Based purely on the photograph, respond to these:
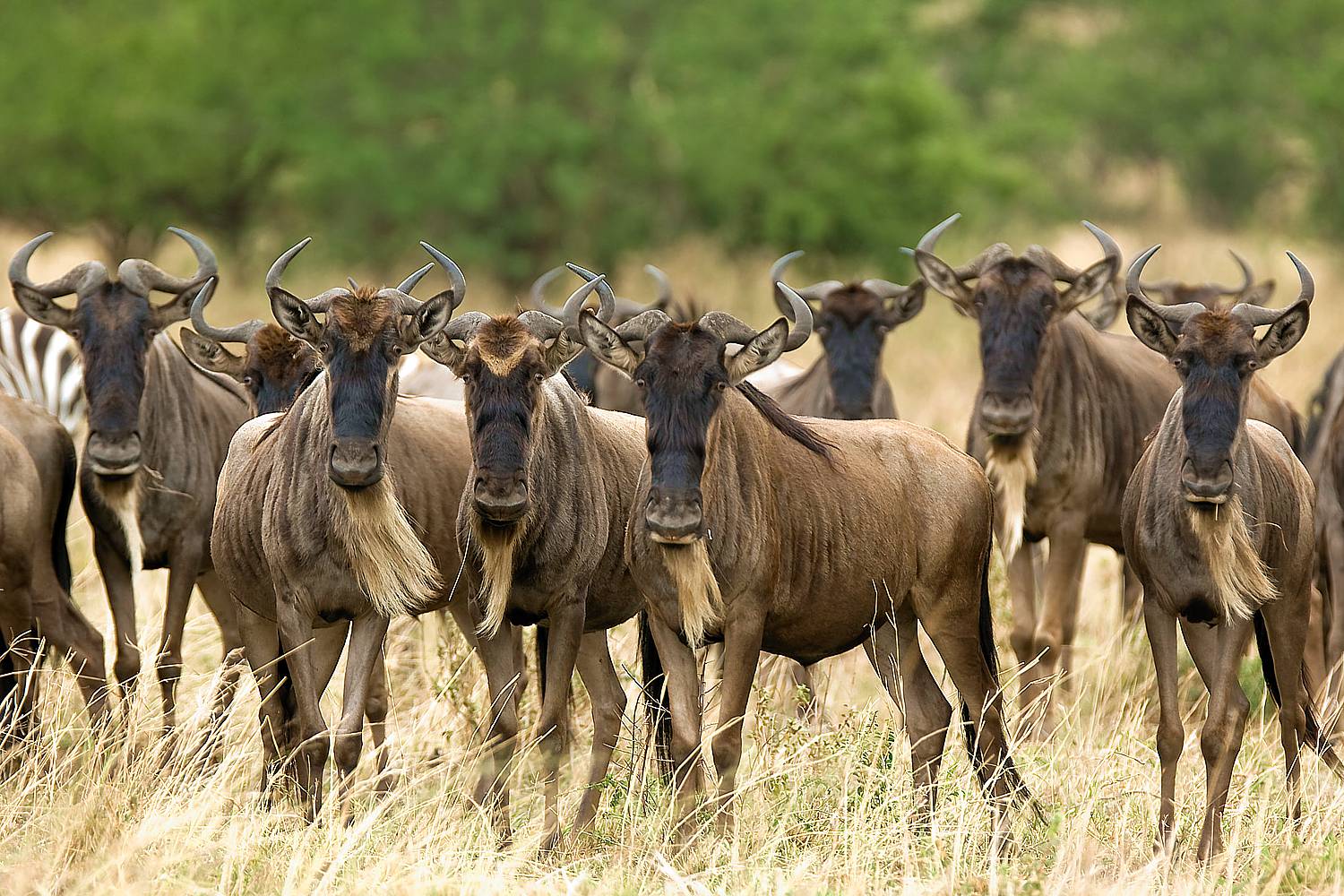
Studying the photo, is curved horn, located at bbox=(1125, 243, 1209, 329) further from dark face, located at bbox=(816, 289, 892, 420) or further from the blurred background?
the blurred background

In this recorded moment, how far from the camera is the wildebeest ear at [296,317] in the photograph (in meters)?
6.35

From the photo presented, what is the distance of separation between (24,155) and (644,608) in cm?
2158

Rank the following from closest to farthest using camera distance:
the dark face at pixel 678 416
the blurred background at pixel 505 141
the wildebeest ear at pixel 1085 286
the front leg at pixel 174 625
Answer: the dark face at pixel 678 416 < the front leg at pixel 174 625 < the wildebeest ear at pixel 1085 286 < the blurred background at pixel 505 141

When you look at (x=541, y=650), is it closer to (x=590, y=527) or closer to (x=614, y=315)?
(x=590, y=527)

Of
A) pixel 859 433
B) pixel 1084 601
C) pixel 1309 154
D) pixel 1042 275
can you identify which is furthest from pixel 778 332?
pixel 1309 154

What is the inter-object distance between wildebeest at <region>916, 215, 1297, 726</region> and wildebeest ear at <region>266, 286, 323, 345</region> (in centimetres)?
346

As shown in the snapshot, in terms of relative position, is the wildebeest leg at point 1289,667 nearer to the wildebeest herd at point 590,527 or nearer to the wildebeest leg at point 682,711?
the wildebeest herd at point 590,527

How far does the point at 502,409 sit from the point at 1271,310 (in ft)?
10.2

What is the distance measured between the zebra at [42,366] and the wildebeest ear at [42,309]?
467cm

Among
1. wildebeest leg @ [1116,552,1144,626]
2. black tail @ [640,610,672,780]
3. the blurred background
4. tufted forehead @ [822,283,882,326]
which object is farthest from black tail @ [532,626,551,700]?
the blurred background

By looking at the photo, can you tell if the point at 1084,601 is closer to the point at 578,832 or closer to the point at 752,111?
the point at 578,832

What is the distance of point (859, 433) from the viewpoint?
686cm

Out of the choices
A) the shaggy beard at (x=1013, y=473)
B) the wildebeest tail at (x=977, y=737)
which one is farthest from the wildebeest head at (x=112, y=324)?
the shaggy beard at (x=1013, y=473)

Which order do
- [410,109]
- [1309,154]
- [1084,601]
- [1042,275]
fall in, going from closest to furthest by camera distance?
[1042,275] < [1084,601] < [410,109] < [1309,154]
